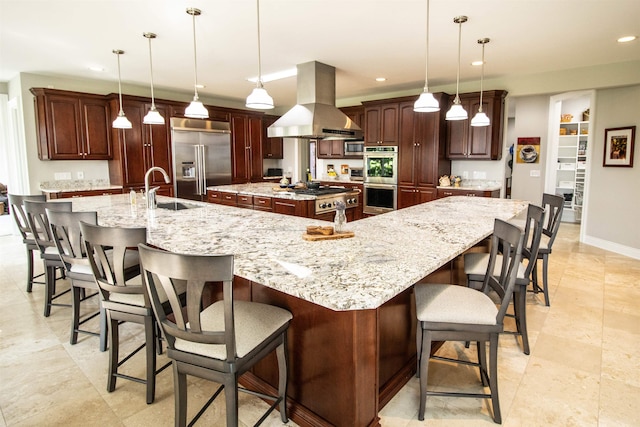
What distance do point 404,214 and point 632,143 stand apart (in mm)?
4031

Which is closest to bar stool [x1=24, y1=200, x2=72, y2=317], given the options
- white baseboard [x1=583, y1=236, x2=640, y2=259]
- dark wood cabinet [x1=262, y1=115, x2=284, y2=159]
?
dark wood cabinet [x1=262, y1=115, x2=284, y2=159]

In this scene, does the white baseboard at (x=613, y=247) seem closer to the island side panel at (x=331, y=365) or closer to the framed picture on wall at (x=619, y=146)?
the framed picture on wall at (x=619, y=146)

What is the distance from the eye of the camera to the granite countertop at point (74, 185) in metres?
5.18

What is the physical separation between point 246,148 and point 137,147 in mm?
2162

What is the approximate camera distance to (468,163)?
612 cm

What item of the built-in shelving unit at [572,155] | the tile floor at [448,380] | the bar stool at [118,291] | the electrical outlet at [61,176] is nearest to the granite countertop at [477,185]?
the built-in shelving unit at [572,155]

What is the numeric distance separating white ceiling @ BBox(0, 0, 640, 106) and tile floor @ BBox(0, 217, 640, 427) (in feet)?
8.52

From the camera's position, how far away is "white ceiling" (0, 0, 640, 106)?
301 cm

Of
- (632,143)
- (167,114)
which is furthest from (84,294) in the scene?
(632,143)

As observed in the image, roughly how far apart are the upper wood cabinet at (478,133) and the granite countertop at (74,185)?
5.45m

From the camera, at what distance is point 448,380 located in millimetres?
2139

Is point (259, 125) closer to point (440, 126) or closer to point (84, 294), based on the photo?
point (440, 126)

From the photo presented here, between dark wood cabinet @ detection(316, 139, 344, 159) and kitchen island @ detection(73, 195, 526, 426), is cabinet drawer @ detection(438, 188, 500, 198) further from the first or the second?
kitchen island @ detection(73, 195, 526, 426)

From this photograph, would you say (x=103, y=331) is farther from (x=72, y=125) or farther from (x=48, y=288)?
(x=72, y=125)
